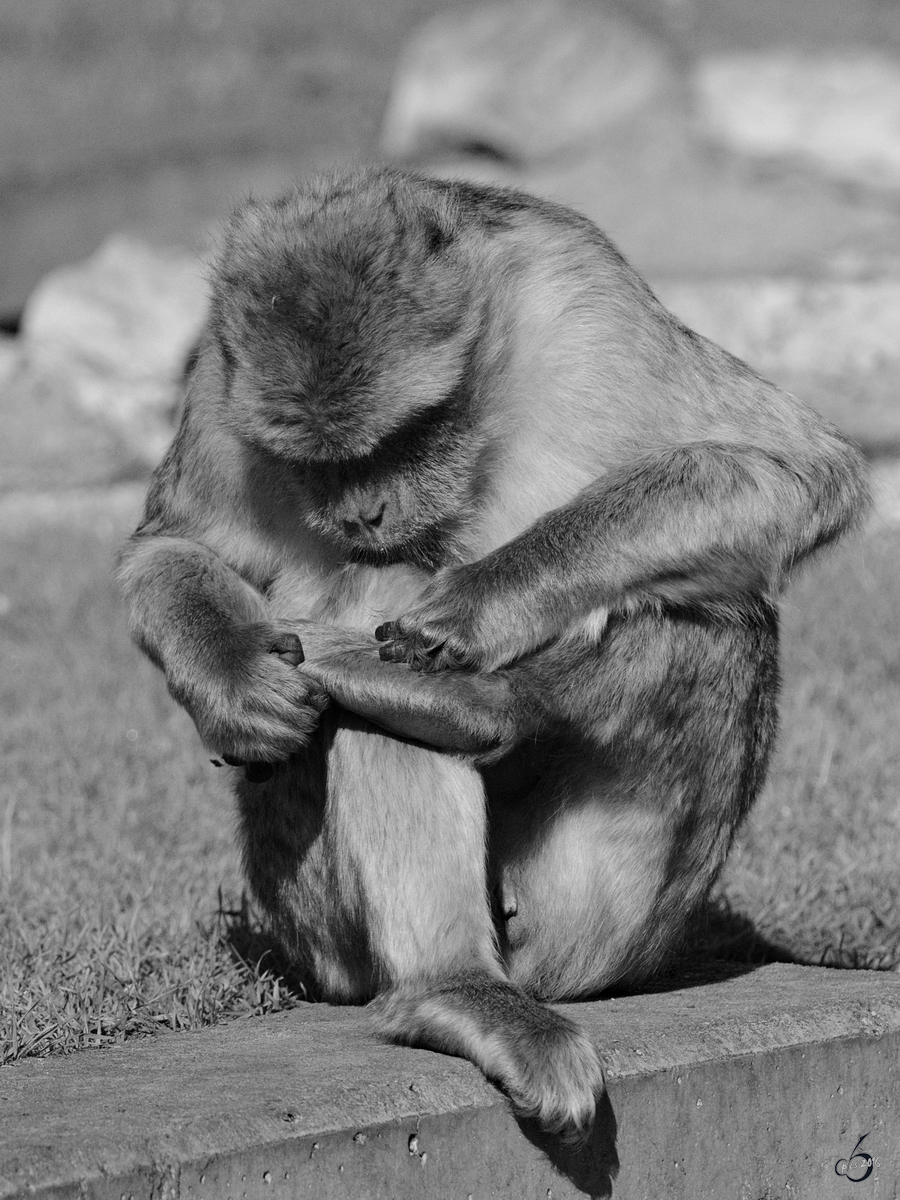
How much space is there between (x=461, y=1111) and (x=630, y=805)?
795 millimetres

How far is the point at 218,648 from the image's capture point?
3154 millimetres

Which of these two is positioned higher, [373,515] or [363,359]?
[363,359]

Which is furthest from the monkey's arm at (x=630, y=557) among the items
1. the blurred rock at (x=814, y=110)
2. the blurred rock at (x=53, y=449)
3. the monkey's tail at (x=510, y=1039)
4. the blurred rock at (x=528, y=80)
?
the blurred rock at (x=528, y=80)

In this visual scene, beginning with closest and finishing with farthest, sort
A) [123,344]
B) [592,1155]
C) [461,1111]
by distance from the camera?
[461,1111]
[592,1155]
[123,344]

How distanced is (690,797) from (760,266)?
7959 millimetres

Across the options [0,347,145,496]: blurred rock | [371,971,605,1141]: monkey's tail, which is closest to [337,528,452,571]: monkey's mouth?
[371,971,605,1141]: monkey's tail

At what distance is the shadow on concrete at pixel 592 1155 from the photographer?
8.85 feet

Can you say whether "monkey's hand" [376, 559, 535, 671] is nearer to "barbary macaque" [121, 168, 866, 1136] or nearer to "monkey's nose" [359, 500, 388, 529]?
"barbary macaque" [121, 168, 866, 1136]

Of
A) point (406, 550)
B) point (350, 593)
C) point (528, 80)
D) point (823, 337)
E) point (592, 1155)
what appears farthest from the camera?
point (528, 80)

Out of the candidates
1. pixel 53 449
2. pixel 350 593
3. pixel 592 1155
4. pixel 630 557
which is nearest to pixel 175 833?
pixel 350 593

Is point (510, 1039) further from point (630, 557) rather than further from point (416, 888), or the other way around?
point (630, 557)

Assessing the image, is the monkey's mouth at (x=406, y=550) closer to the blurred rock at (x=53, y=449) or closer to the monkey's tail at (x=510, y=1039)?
the monkey's tail at (x=510, y=1039)

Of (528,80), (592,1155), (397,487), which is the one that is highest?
(397,487)

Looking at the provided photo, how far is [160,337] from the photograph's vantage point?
1108 cm
